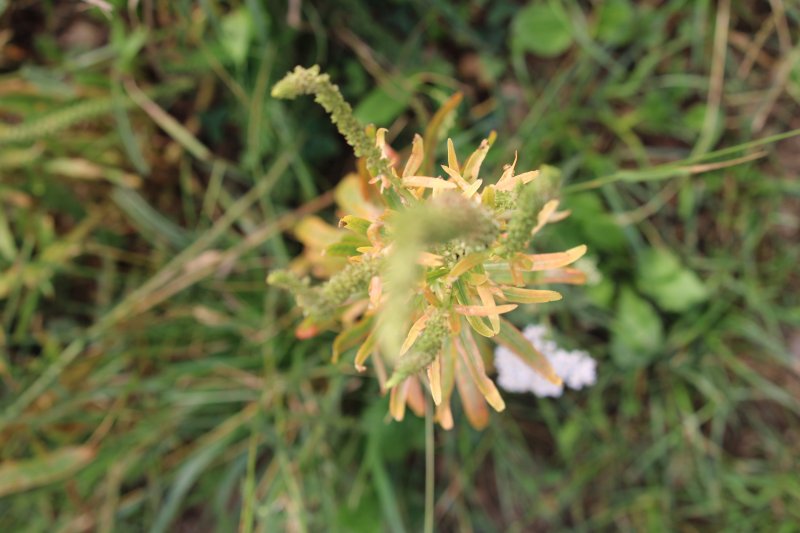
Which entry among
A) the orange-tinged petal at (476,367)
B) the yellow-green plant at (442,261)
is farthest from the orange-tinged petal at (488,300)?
the orange-tinged petal at (476,367)

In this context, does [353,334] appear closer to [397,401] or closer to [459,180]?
[397,401]

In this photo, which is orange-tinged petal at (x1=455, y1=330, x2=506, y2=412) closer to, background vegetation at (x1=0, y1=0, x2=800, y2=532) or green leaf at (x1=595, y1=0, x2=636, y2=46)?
background vegetation at (x1=0, y1=0, x2=800, y2=532)

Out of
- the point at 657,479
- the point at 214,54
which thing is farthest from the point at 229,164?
the point at 657,479

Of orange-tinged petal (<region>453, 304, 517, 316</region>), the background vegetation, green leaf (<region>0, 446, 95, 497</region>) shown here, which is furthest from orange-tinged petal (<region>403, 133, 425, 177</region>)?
green leaf (<region>0, 446, 95, 497</region>)

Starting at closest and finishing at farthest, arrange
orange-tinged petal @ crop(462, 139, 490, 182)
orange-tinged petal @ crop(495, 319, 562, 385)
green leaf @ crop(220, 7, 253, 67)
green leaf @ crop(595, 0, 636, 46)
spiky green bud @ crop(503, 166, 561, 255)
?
spiky green bud @ crop(503, 166, 561, 255)
orange-tinged petal @ crop(462, 139, 490, 182)
orange-tinged petal @ crop(495, 319, 562, 385)
green leaf @ crop(220, 7, 253, 67)
green leaf @ crop(595, 0, 636, 46)

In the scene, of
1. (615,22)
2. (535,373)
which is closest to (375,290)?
(535,373)

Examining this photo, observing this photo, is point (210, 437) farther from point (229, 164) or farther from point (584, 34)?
point (584, 34)

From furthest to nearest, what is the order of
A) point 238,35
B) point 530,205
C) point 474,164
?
point 238,35 → point 474,164 → point 530,205
